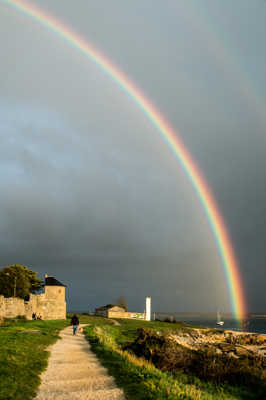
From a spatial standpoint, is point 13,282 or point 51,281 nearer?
point 13,282

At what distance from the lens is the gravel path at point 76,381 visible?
10.5m

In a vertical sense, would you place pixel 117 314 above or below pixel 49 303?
below

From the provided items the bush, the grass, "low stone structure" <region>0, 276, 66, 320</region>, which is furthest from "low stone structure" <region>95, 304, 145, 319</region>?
the grass

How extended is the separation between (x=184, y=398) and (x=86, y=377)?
3.98 meters

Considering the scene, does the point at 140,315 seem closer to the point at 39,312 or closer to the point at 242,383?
the point at 39,312

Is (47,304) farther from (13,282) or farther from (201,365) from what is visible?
(201,365)

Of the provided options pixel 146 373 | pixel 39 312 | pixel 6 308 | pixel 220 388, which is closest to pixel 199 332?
pixel 6 308

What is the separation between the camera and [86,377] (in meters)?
13.0

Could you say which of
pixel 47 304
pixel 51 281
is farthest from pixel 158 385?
pixel 51 281

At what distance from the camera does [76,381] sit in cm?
1225

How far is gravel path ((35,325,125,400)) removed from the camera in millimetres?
10516

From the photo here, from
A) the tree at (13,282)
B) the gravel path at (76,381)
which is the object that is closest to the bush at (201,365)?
the gravel path at (76,381)

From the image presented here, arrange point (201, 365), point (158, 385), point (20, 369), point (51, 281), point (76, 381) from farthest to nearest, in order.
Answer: point (51, 281), point (201, 365), point (20, 369), point (76, 381), point (158, 385)

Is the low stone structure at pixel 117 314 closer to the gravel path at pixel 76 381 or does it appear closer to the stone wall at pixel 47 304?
the stone wall at pixel 47 304
